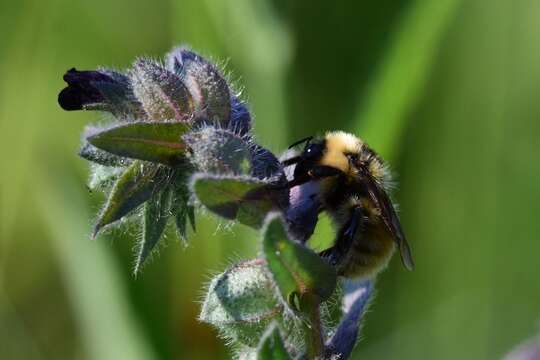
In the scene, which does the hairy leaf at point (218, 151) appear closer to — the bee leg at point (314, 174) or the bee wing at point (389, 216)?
the bee leg at point (314, 174)

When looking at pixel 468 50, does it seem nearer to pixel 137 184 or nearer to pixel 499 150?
pixel 499 150

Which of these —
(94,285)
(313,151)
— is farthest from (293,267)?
(94,285)

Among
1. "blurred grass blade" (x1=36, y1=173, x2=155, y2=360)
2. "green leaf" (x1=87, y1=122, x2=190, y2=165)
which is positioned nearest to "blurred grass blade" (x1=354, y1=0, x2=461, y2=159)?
"blurred grass blade" (x1=36, y1=173, x2=155, y2=360)

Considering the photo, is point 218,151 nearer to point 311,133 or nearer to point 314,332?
point 314,332

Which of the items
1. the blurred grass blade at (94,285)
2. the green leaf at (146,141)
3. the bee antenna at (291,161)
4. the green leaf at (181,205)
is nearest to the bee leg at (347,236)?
the bee antenna at (291,161)

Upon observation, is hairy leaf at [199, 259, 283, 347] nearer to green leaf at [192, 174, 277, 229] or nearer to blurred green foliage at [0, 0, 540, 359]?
green leaf at [192, 174, 277, 229]
